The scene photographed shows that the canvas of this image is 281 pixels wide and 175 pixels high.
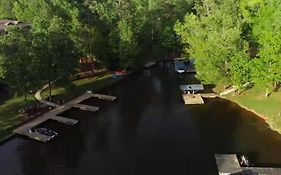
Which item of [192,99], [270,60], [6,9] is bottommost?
[192,99]

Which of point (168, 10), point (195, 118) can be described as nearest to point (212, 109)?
point (195, 118)

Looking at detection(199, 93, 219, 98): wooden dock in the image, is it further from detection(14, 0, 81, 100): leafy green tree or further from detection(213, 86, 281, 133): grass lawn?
detection(14, 0, 81, 100): leafy green tree

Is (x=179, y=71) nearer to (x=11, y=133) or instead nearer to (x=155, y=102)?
(x=155, y=102)

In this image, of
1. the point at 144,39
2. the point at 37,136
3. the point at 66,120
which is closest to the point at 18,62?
the point at 66,120

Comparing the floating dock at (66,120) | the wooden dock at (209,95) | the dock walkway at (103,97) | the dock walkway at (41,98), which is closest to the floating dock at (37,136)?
the floating dock at (66,120)

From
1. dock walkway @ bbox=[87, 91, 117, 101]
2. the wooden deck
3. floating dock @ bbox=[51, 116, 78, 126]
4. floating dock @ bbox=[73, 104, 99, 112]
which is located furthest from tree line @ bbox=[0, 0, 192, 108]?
floating dock @ bbox=[51, 116, 78, 126]

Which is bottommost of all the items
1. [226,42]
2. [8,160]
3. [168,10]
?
[8,160]

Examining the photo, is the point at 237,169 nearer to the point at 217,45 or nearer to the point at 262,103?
the point at 262,103

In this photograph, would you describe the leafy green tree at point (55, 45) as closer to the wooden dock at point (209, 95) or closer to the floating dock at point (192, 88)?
the floating dock at point (192, 88)
